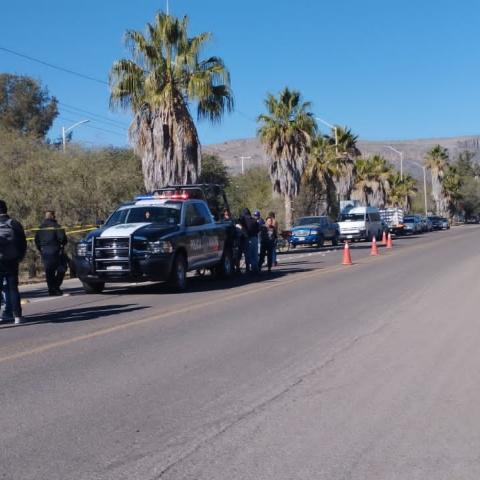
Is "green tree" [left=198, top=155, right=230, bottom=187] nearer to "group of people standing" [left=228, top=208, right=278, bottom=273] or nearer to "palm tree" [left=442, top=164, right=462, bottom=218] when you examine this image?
"group of people standing" [left=228, top=208, right=278, bottom=273]

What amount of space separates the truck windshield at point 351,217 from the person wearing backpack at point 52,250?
1287 inches

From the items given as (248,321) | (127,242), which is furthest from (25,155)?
(248,321)

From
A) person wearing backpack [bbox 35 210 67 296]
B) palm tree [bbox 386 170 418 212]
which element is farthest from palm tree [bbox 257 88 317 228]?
palm tree [bbox 386 170 418 212]

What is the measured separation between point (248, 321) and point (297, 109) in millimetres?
34386

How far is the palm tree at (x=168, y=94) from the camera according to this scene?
29.3 meters

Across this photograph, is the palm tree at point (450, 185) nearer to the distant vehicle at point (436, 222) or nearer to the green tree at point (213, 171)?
the distant vehicle at point (436, 222)

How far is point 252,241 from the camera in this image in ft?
73.4

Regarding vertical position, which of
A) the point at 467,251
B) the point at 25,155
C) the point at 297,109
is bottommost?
the point at 467,251

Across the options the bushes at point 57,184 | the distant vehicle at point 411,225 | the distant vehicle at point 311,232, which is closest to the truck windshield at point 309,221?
the distant vehicle at point 311,232

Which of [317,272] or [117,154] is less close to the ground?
[117,154]

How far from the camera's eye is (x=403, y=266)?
24.0m

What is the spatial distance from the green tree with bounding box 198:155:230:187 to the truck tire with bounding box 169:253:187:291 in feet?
124

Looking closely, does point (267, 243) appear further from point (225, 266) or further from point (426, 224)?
point (426, 224)

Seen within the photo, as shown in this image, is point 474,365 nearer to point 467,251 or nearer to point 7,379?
point 7,379
